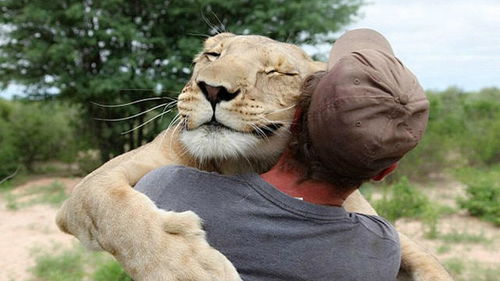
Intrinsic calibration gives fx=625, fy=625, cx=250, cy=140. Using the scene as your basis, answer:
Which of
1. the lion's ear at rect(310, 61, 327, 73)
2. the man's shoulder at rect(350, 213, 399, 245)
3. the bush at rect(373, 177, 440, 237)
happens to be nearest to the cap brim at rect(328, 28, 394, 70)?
the lion's ear at rect(310, 61, 327, 73)

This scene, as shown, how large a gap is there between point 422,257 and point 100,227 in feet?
3.97

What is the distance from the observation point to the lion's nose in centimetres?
188

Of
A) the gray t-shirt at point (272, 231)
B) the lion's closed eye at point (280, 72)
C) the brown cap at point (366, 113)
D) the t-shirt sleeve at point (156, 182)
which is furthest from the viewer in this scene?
the lion's closed eye at point (280, 72)

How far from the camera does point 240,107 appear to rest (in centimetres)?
189

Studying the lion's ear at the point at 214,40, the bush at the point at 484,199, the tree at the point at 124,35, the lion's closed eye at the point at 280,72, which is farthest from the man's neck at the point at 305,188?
the tree at the point at 124,35

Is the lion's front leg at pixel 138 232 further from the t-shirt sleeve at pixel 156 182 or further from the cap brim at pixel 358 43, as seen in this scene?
the cap brim at pixel 358 43

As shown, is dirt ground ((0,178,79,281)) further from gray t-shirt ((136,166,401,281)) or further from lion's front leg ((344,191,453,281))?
gray t-shirt ((136,166,401,281))

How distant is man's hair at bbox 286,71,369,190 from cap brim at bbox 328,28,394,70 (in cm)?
31

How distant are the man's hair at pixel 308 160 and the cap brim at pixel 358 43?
306 millimetres

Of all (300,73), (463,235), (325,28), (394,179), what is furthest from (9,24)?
(300,73)

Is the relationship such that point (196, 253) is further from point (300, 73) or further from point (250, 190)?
point (300, 73)

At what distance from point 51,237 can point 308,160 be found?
726 centimetres

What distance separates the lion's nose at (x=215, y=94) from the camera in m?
1.88

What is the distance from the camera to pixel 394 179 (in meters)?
13.1
